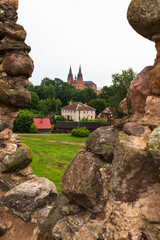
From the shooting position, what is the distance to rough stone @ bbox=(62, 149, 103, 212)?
2.79 m

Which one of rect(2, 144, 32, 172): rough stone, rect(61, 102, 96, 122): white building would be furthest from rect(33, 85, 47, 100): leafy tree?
rect(2, 144, 32, 172): rough stone

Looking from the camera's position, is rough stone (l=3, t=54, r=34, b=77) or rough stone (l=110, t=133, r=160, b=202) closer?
rough stone (l=110, t=133, r=160, b=202)

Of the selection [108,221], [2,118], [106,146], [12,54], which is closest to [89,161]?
[106,146]

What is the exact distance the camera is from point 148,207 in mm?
2389

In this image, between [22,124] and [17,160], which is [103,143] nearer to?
[17,160]

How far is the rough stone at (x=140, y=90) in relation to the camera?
2.94 m

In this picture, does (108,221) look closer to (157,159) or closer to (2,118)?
(157,159)

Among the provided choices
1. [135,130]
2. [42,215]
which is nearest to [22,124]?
[42,215]

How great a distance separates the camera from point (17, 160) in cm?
560

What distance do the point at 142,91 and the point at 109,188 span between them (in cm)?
167

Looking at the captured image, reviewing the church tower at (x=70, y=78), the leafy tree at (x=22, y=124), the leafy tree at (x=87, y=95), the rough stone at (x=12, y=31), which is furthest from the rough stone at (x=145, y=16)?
the church tower at (x=70, y=78)

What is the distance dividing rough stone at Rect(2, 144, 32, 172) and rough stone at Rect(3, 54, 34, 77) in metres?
2.52

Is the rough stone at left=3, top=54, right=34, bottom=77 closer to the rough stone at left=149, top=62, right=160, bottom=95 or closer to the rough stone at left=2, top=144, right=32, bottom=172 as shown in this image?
the rough stone at left=2, top=144, right=32, bottom=172

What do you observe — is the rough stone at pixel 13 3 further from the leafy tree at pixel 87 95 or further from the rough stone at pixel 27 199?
the leafy tree at pixel 87 95
